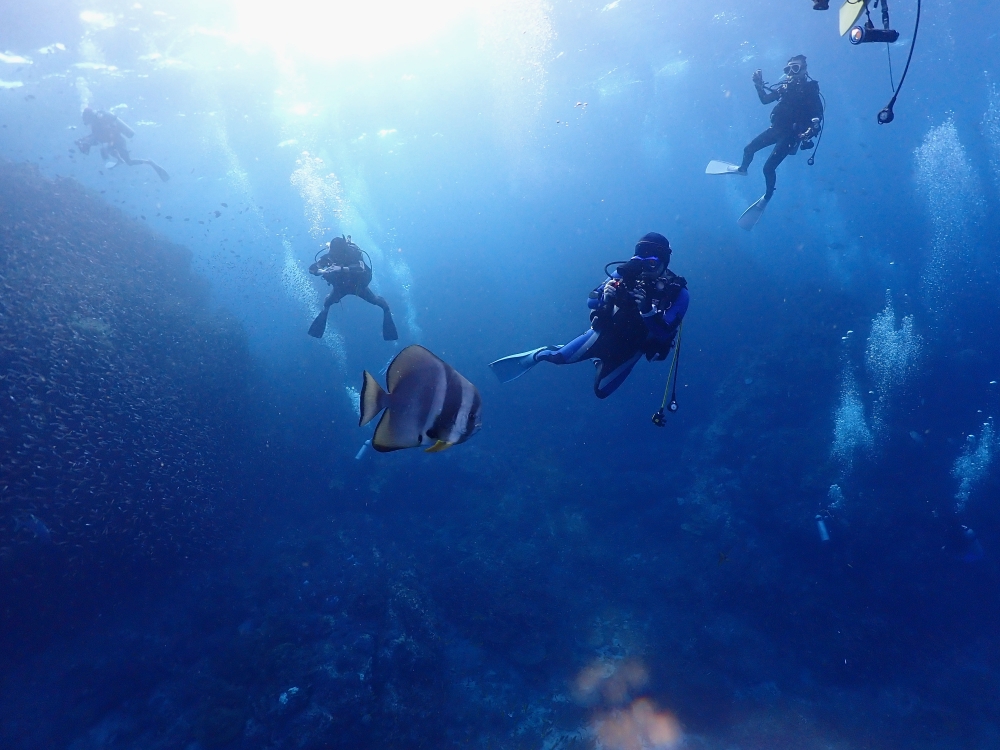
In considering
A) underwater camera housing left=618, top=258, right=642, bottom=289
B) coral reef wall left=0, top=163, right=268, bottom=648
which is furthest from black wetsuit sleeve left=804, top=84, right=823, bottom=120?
coral reef wall left=0, top=163, right=268, bottom=648

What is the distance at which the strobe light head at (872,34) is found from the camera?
4.67 m

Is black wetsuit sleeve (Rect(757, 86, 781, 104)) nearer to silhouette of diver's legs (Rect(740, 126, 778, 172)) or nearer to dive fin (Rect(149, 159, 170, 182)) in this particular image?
silhouette of diver's legs (Rect(740, 126, 778, 172))

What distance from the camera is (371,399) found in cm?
A: 165

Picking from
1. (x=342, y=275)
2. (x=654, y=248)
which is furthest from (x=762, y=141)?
(x=342, y=275)

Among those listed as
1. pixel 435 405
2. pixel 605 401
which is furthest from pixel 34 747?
pixel 605 401

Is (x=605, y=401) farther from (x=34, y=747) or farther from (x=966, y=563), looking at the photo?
(x=34, y=747)

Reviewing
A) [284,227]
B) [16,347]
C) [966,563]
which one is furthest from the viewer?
[284,227]

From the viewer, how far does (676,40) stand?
84.9ft

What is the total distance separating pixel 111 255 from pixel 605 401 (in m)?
18.5

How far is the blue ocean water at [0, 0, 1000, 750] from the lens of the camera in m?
8.89

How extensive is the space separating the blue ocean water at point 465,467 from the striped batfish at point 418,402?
8448 mm

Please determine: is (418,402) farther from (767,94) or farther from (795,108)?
(795,108)

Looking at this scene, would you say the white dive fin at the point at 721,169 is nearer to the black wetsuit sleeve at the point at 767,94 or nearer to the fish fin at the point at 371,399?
the black wetsuit sleeve at the point at 767,94

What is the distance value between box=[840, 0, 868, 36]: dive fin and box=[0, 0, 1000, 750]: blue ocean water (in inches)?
407
